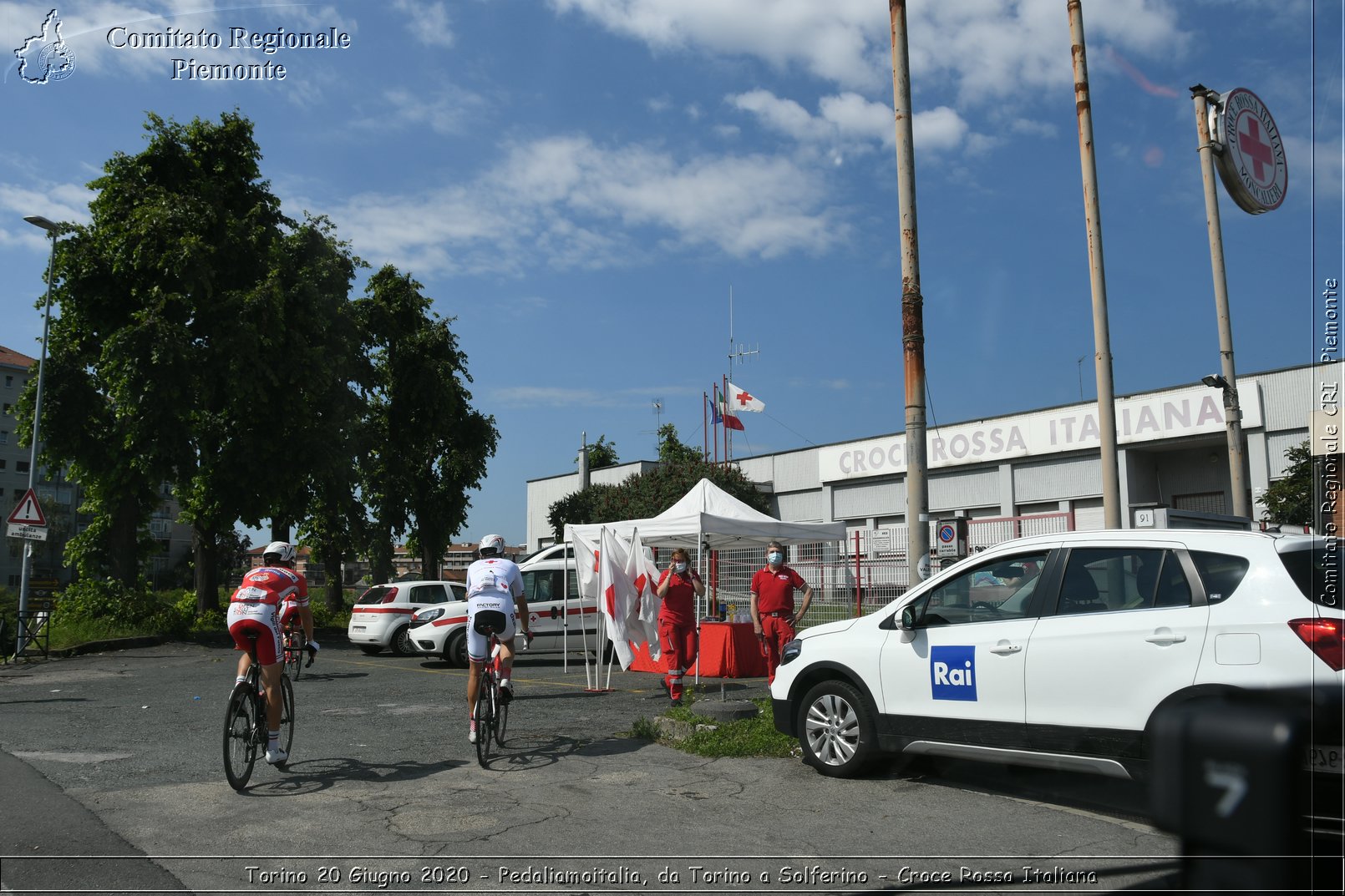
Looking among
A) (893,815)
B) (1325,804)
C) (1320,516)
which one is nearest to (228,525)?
(893,815)

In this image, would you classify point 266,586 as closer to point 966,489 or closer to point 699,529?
point 699,529

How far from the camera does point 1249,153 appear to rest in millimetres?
15625

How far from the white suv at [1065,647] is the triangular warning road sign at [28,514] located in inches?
691

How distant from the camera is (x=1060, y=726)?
6238 millimetres

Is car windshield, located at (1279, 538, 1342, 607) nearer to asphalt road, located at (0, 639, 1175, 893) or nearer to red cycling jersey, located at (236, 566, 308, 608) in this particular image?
asphalt road, located at (0, 639, 1175, 893)

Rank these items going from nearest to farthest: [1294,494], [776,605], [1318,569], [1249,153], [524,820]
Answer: [1318,569] < [524,820] < [776,605] < [1249,153] < [1294,494]

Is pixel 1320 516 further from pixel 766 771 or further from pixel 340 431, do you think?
pixel 340 431

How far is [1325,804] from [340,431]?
2757cm

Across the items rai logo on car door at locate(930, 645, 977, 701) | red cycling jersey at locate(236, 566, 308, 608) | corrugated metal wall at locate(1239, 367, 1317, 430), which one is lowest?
rai logo on car door at locate(930, 645, 977, 701)

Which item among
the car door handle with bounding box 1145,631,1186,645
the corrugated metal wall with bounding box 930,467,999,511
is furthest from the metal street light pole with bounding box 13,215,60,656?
the corrugated metal wall with bounding box 930,467,999,511

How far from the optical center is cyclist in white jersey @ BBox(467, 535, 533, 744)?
847 centimetres

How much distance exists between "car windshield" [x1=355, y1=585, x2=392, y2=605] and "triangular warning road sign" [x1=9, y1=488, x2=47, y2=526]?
627cm

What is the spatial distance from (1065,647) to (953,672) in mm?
859

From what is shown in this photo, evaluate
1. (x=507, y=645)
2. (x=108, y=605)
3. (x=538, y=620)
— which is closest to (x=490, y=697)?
(x=507, y=645)
